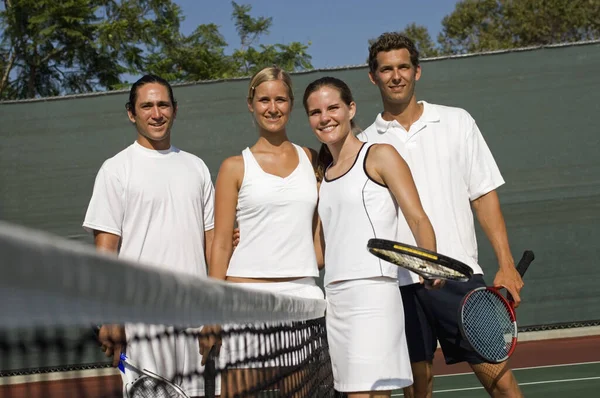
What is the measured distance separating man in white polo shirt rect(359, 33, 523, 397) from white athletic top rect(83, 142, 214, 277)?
64cm

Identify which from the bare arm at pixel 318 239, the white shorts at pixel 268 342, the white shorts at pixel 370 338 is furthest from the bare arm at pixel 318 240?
the white shorts at pixel 370 338

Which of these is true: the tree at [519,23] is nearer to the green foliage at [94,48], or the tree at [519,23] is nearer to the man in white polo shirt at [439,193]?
the green foliage at [94,48]

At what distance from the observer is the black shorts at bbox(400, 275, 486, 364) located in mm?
2887

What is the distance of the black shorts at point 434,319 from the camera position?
2887 millimetres

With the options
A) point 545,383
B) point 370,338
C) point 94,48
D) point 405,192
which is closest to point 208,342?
point 370,338

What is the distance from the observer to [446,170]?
2.90m

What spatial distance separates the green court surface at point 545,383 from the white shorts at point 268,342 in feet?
8.86

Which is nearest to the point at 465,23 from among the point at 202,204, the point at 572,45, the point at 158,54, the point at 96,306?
the point at 158,54

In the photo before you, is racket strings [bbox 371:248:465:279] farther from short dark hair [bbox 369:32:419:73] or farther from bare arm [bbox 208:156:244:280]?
short dark hair [bbox 369:32:419:73]

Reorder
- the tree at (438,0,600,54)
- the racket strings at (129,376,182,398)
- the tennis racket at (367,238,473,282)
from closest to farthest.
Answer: the racket strings at (129,376,182,398), the tennis racket at (367,238,473,282), the tree at (438,0,600,54)

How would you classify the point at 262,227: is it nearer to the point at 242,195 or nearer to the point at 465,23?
the point at 242,195

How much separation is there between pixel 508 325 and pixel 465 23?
25759mm

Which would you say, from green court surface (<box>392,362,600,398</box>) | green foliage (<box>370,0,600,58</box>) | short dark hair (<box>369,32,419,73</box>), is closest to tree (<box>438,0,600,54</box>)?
green foliage (<box>370,0,600,58</box>)

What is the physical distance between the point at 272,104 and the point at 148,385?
45.5 inches
